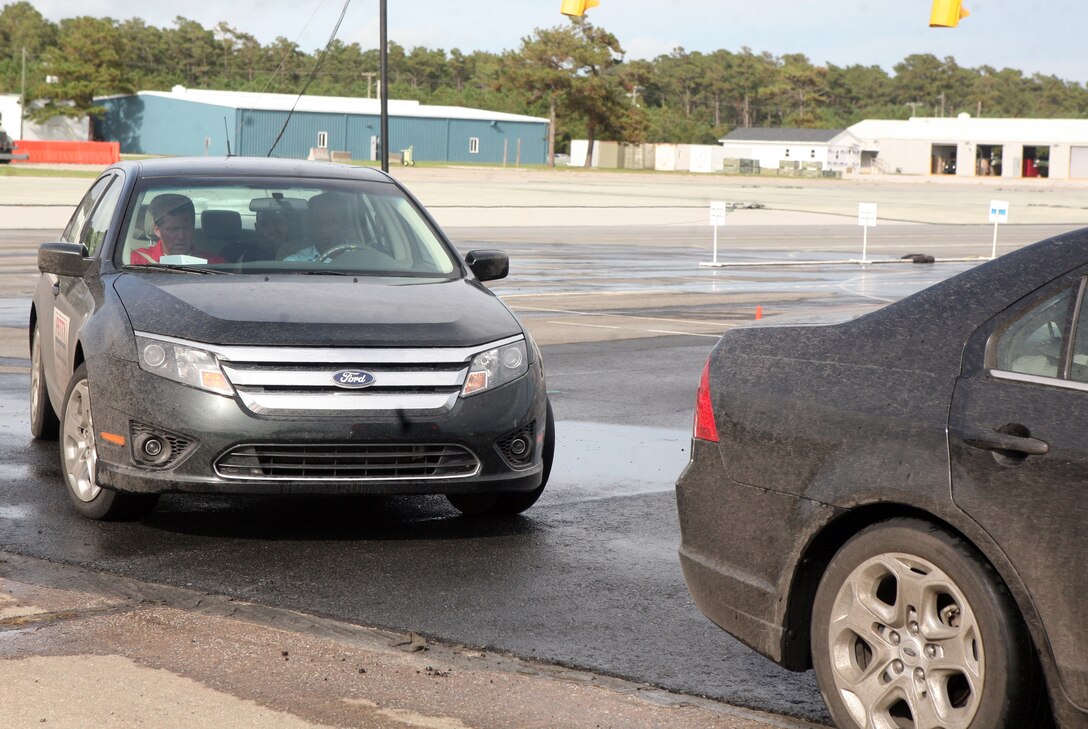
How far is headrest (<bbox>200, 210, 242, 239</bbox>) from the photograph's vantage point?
7.70m

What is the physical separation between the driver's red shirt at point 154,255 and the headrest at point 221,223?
0.53 feet

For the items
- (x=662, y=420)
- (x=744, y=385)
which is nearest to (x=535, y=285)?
(x=662, y=420)

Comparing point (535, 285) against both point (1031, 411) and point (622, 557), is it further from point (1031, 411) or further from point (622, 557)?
point (1031, 411)

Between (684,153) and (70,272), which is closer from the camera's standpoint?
(70,272)

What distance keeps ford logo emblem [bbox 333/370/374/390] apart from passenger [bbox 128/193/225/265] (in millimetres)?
1532

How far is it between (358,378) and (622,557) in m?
1.35

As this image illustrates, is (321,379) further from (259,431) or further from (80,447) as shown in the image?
(80,447)

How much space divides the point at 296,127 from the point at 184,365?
9698cm

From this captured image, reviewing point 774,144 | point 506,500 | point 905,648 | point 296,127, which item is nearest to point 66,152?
point 296,127

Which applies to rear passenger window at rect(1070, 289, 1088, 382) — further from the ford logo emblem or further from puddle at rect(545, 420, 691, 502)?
puddle at rect(545, 420, 691, 502)

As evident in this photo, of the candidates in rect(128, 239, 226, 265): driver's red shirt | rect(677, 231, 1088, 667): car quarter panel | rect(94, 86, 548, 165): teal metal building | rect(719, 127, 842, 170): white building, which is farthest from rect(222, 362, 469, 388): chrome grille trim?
rect(719, 127, 842, 170): white building

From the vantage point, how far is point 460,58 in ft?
617

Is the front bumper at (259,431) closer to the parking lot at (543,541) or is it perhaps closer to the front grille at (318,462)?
the front grille at (318,462)

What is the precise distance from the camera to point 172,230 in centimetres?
765
